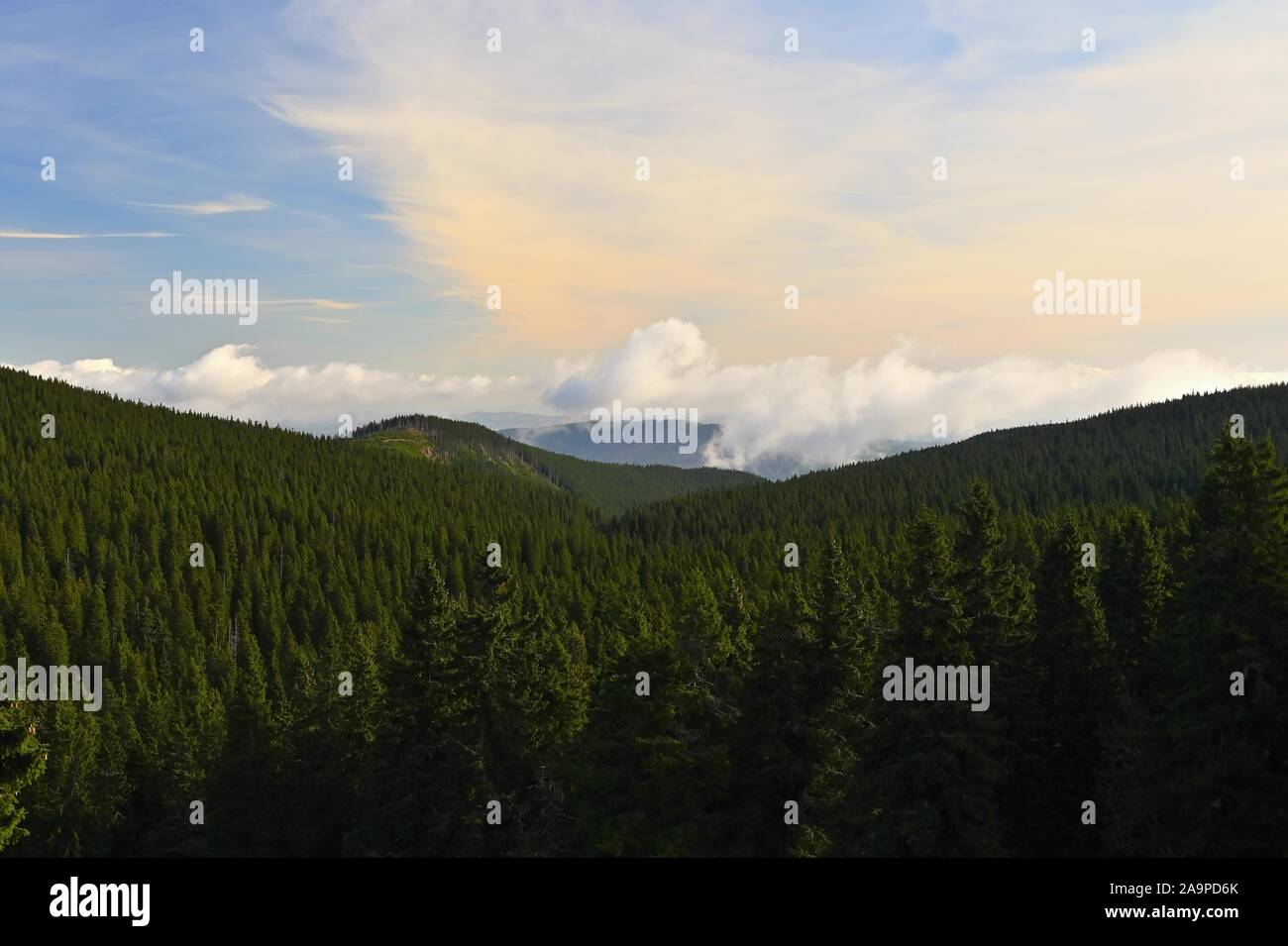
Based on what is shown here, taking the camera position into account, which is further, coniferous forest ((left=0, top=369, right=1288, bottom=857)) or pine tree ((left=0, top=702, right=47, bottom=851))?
pine tree ((left=0, top=702, right=47, bottom=851))

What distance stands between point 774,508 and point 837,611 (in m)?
170

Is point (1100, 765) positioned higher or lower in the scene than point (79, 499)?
lower

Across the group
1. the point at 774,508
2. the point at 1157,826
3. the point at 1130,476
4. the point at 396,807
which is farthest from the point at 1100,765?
the point at 1130,476

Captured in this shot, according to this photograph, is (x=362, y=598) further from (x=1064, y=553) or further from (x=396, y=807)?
(x=1064, y=553)

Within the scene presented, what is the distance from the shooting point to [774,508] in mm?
198750

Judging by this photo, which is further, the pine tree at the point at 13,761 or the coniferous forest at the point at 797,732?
the pine tree at the point at 13,761

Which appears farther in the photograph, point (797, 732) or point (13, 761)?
point (797, 732)

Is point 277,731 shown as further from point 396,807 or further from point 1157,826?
point 1157,826

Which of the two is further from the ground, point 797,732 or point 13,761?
point 13,761

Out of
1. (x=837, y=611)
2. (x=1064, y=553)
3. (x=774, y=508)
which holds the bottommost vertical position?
(x=837, y=611)

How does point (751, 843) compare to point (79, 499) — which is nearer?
point (751, 843)

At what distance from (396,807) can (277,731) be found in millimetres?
23718

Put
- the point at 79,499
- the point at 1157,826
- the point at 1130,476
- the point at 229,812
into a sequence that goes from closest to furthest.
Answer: the point at 1157,826 < the point at 229,812 < the point at 79,499 < the point at 1130,476
